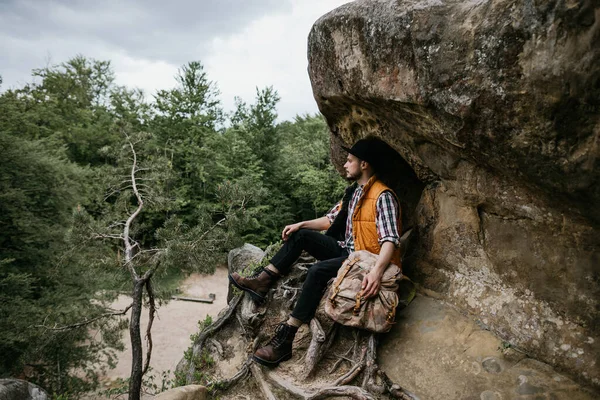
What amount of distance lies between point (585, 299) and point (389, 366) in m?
1.74

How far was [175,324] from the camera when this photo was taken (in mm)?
11789

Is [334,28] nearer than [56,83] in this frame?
Yes

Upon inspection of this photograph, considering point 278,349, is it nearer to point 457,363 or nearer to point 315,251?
point 315,251

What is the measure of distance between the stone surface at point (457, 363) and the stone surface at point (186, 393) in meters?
1.72

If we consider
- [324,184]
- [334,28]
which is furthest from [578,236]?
[324,184]

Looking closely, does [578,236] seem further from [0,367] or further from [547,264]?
[0,367]

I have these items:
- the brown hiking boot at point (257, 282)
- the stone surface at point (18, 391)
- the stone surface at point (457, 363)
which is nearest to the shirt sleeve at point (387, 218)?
the stone surface at point (457, 363)

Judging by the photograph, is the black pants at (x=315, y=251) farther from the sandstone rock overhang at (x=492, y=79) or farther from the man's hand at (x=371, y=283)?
the sandstone rock overhang at (x=492, y=79)

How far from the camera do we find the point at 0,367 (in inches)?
290

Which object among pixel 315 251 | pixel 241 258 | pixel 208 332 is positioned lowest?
pixel 208 332

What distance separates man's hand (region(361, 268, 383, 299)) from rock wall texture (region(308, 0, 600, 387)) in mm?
1103

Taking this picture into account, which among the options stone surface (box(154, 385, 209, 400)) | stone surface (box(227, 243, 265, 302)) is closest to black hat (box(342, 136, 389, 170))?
stone surface (box(154, 385, 209, 400))

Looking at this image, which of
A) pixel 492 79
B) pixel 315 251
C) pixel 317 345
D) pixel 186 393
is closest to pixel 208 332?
pixel 186 393

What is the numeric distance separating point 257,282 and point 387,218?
1825mm
